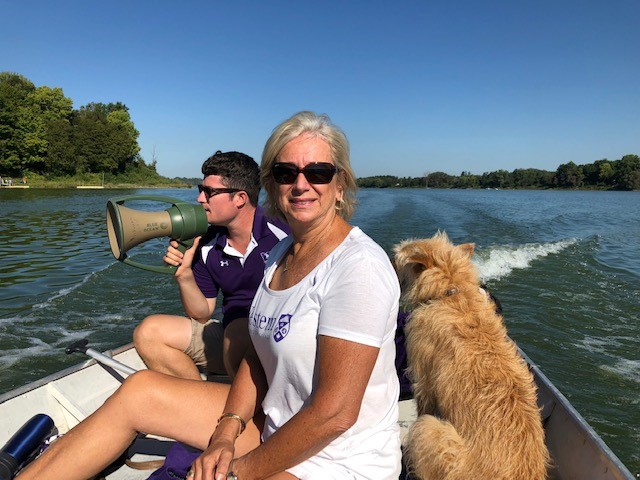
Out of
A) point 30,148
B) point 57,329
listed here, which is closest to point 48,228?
point 57,329

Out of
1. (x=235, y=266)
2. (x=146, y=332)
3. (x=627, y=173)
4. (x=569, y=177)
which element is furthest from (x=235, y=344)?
(x=569, y=177)

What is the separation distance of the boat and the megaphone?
1.40 metres

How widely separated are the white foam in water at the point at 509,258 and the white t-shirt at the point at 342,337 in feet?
30.9

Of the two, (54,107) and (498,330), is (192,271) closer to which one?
(498,330)

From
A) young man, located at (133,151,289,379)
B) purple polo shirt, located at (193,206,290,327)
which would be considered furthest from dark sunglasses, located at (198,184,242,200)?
purple polo shirt, located at (193,206,290,327)

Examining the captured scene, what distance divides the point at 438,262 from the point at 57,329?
717cm

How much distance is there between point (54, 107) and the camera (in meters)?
67.9

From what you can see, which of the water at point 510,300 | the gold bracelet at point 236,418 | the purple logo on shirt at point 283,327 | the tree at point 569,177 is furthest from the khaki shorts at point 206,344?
the tree at point 569,177

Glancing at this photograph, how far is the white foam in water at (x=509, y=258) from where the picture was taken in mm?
11582

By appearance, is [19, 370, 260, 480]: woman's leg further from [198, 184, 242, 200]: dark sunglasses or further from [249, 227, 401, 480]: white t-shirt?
[198, 184, 242, 200]: dark sunglasses

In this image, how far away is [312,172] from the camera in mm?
1924

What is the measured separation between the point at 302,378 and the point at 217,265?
6.20 ft

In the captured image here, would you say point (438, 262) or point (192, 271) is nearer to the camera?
point (438, 262)

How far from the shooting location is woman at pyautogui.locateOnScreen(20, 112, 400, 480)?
1.59 m
